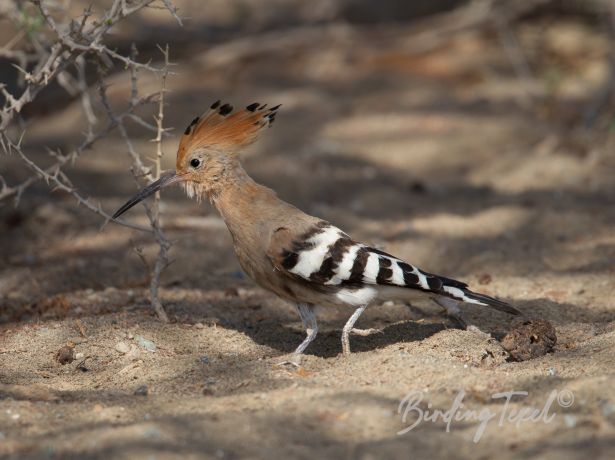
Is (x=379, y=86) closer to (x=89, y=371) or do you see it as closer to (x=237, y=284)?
(x=237, y=284)

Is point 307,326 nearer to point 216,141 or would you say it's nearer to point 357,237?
point 216,141

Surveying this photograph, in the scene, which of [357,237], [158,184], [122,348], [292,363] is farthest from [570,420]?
[357,237]

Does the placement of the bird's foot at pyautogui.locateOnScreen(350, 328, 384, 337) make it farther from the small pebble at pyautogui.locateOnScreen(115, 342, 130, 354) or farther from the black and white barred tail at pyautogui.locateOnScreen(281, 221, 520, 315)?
the small pebble at pyautogui.locateOnScreen(115, 342, 130, 354)

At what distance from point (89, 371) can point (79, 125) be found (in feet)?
16.6

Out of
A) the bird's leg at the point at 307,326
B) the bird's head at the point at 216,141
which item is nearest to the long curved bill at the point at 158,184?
the bird's head at the point at 216,141

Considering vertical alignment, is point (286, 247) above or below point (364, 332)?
above

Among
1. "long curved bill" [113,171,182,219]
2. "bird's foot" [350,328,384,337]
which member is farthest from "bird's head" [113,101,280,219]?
"bird's foot" [350,328,384,337]

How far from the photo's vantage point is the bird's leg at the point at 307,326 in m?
3.93

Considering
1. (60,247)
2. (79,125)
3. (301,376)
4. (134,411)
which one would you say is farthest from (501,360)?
(79,125)

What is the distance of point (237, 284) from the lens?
17.5 feet

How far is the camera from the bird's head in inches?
169

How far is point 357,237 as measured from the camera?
6.07 metres

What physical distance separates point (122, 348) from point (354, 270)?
1104mm

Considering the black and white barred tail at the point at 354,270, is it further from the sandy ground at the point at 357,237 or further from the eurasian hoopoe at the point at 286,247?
the sandy ground at the point at 357,237
